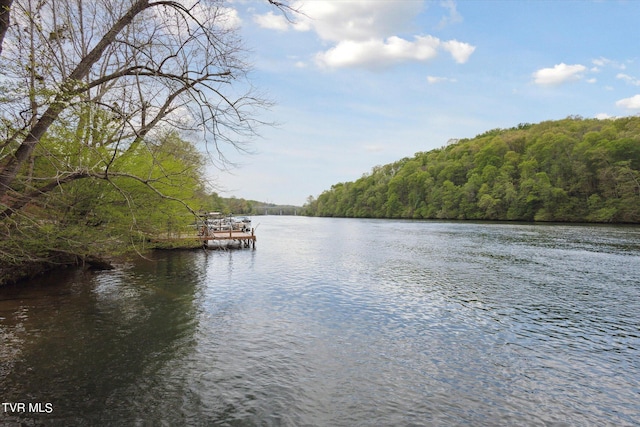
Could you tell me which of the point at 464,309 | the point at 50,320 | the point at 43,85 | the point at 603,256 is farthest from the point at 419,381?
the point at 603,256

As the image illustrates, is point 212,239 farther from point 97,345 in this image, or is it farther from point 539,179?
point 539,179

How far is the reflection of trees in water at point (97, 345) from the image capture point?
709cm

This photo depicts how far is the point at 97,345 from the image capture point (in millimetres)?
9695

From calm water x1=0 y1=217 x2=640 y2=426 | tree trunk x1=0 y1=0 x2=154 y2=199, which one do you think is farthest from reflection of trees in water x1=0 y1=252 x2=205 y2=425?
tree trunk x1=0 y1=0 x2=154 y2=199

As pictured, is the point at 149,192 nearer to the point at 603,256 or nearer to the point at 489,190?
the point at 603,256

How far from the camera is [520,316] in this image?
1309cm

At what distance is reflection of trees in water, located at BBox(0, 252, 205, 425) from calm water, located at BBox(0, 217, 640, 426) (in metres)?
0.05

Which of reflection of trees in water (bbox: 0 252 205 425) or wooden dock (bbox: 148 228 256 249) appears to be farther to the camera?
wooden dock (bbox: 148 228 256 249)

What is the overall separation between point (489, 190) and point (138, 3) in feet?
286

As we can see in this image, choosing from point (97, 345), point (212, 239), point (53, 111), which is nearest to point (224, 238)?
point (212, 239)

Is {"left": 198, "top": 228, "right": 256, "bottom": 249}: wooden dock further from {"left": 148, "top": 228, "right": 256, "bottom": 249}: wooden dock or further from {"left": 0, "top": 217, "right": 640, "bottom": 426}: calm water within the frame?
{"left": 0, "top": 217, "right": 640, "bottom": 426}: calm water

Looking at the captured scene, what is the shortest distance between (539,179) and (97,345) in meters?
80.1

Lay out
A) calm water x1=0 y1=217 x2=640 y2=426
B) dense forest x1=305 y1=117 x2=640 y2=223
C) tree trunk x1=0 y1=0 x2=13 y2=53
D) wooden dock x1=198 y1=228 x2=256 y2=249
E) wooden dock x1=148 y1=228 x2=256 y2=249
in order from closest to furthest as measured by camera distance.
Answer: tree trunk x1=0 y1=0 x2=13 y2=53, calm water x1=0 y1=217 x2=640 y2=426, wooden dock x1=148 y1=228 x2=256 y2=249, wooden dock x1=198 y1=228 x2=256 y2=249, dense forest x1=305 y1=117 x2=640 y2=223

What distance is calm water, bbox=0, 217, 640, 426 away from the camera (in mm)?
7027
